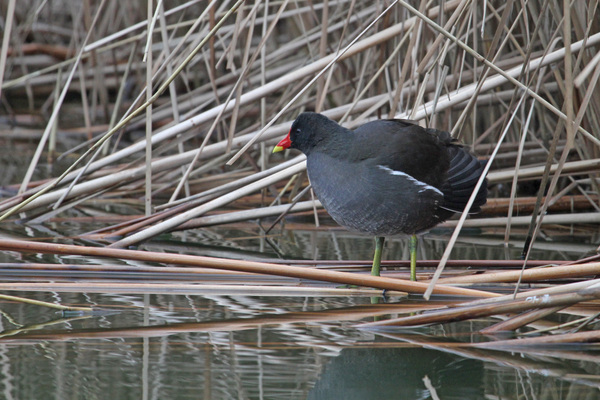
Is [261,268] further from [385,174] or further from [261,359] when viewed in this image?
[385,174]

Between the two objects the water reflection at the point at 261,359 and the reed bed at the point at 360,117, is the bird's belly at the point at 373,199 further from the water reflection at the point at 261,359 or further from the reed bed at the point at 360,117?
the water reflection at the point at 261,359

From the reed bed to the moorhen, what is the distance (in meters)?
0.13

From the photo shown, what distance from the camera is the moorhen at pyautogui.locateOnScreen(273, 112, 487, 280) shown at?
91.3 inches

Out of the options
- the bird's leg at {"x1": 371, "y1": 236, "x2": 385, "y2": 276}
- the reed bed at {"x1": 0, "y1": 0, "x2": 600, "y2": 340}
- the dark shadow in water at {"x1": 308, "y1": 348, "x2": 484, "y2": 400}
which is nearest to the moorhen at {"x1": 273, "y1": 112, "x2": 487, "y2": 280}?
the bird's leg at {"x1": 371, "y1": 236, "x2": 385, "y2": 276}

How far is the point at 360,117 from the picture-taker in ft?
9.83

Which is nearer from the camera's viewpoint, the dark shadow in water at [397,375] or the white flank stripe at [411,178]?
the dark shadow in water at [397,375]

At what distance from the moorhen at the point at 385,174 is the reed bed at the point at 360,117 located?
13 cm

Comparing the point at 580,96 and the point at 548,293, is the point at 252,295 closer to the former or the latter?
the point at 548,293

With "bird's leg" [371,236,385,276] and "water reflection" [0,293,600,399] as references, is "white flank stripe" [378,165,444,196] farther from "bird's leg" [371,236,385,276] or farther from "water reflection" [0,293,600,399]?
"water reflection" [0,293,600,399]

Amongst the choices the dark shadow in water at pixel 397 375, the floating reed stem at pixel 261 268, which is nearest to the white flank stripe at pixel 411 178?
the floating reed stem at pixel 261 268

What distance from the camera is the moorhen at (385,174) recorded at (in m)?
2.32

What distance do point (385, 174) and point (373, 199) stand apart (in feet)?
0.30

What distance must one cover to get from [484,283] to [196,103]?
2722mm

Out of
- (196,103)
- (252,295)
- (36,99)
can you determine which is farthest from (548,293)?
(36,99)
